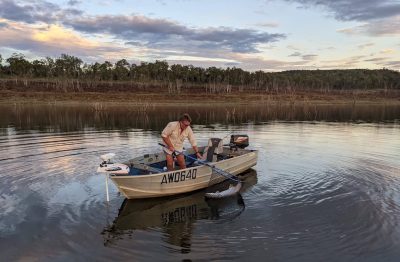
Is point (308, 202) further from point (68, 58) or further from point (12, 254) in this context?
point (68, 58)

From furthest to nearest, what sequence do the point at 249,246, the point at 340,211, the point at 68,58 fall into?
the point at 68,58 → the point at 340,211 → the point at 249,246

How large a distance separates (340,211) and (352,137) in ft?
66.0

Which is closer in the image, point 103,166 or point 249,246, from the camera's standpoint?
point 249,246

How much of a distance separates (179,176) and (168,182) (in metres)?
0.48

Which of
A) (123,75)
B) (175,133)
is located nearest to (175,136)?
(175,133)

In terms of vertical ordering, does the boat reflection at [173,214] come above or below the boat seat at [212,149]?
below

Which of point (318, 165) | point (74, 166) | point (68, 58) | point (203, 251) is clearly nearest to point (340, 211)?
point (203, 251)

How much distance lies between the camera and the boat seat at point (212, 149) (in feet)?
57.2

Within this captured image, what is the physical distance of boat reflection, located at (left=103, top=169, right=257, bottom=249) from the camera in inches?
405

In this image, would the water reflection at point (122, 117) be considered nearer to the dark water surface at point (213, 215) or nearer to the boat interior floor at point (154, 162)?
the dark water surface at point (213, 215)

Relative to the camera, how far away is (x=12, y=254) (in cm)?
879

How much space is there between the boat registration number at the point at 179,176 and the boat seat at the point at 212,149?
11.1 ft

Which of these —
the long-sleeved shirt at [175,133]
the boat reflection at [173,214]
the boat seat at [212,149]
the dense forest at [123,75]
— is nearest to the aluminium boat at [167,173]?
the boat seat at [212,149]

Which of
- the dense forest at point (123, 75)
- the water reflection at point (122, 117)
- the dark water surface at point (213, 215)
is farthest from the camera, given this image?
the dense forest at point (123, 75)
